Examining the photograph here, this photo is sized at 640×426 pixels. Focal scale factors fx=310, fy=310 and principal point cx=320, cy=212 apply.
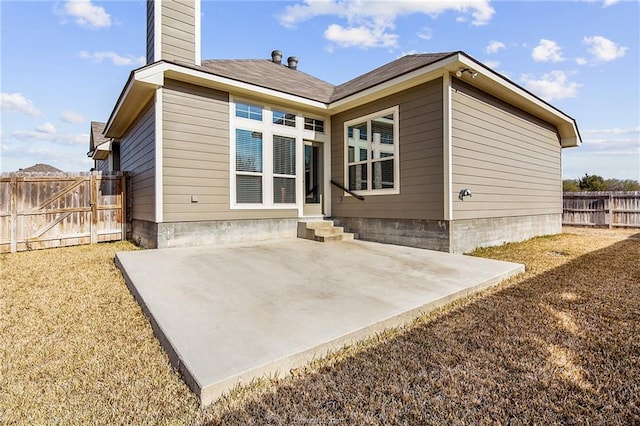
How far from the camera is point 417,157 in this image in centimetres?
607

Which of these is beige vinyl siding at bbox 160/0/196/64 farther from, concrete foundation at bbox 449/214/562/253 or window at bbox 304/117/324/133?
concrete foundation at bbox 449/214/562/253

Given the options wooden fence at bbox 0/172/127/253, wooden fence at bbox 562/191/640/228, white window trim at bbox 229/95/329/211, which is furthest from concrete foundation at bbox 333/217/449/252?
wooden fence at bbox 562/191/640/228

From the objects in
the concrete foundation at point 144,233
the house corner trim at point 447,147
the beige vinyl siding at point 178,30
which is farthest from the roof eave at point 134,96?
the house corner trim at point 447,147

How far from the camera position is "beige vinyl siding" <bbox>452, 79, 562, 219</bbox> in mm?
5895

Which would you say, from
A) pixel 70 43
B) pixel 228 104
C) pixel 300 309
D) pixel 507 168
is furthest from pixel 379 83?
pixel 70 43

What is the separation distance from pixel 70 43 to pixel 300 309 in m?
8.59

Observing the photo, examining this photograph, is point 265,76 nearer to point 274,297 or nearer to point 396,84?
point 396,84

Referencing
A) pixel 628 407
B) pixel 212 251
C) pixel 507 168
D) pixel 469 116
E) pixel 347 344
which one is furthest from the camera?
pixel 507 168

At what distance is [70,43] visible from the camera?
719 cm

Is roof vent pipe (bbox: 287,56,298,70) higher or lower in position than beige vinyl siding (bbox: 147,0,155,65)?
higher

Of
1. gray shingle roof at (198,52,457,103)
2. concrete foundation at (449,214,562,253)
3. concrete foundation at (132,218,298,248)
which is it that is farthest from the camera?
gray shingle roof at (198,52,457,103)

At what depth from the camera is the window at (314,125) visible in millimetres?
7500

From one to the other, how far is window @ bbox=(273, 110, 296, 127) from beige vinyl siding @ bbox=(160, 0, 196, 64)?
196cm

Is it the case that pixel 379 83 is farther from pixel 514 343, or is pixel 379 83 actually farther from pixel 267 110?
pixel 514 343
